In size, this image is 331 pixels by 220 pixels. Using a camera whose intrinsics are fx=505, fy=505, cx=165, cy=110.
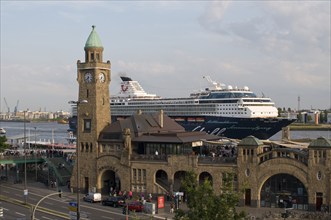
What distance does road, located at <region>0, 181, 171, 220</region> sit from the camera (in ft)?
144

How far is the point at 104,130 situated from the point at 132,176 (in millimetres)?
7248

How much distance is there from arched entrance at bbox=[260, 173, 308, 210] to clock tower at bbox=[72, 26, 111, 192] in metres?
20.5

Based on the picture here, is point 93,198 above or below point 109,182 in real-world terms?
below

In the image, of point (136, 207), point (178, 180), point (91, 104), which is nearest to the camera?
point (136, 207)

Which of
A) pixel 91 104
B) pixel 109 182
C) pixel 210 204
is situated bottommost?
pixel 109 182

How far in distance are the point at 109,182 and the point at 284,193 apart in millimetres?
21608

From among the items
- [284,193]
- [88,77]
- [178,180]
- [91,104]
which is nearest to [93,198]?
[178,180]

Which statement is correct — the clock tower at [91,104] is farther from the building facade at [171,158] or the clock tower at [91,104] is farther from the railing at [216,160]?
the railing at [216,160]

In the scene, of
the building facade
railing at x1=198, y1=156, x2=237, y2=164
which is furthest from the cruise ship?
railing at x1=198, y1=156, x2=237, y2=164

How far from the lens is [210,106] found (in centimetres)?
12538

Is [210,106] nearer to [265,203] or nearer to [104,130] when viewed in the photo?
[104,130]

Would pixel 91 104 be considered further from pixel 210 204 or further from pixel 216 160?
pixel 210 204

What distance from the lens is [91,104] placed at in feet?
192

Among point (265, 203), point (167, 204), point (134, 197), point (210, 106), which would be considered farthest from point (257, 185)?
point (210, 106)
